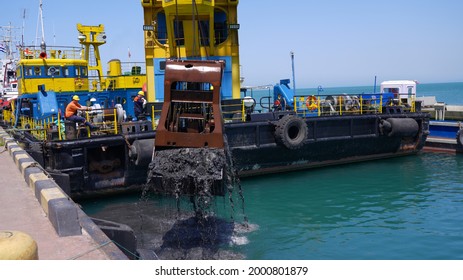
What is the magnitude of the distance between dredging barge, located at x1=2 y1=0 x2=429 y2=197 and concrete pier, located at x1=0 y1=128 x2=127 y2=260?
2.11m

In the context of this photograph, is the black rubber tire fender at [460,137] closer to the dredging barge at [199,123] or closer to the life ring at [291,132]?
the dredging barge at [199,123]

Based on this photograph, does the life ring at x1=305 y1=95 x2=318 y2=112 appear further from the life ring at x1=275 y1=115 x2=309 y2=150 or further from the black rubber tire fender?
the black rubber tire fender

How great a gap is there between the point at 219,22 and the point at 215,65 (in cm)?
847

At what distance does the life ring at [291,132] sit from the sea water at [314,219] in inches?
49.1

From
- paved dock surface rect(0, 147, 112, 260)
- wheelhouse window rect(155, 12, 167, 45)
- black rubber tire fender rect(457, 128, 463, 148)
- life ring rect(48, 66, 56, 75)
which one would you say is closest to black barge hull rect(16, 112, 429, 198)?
black rubber tire fender rect(457, 128, 463, 148)

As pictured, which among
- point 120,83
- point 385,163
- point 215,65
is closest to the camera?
point 215,65

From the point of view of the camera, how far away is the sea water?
28.7 feet

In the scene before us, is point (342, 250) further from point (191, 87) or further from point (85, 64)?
point (85, 64)

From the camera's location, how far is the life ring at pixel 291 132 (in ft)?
48.7

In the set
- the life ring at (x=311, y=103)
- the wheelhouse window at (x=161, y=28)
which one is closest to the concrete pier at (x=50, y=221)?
the wheelhouse window at (x=161, y=28)

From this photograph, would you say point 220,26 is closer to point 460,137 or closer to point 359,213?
point 359,213

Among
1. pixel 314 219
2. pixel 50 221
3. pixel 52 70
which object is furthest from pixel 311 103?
pixel 50 221

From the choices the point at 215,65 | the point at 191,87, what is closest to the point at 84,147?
the point at 191,87

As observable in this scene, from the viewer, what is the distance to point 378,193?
516 inches
